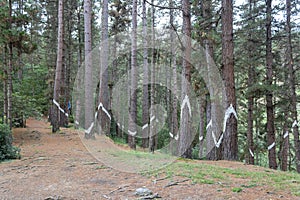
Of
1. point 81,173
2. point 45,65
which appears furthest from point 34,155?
point 45,65

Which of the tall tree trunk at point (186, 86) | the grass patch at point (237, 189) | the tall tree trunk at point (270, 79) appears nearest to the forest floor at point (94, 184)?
the grass patch at point (237, 189)

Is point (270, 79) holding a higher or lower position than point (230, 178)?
higher

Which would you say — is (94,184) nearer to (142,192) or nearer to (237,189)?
(142,192)

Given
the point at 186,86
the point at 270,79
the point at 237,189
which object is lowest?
the point at 237,189

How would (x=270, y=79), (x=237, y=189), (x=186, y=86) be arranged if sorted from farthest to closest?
(x=270, y=79) < (x=186, y=86) < (x=237, y=189)

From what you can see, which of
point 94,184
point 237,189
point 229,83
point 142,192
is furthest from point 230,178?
point 229,83

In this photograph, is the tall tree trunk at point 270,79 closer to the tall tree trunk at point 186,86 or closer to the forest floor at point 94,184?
the tall tree trunk at point 186,86

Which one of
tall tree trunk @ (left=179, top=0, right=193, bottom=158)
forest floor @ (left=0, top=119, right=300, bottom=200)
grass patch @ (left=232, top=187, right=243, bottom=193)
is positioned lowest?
forest floor @ (left=0, top=119, right=300, bottom=200)

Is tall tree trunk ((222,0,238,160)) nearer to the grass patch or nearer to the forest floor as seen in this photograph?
the forest floor

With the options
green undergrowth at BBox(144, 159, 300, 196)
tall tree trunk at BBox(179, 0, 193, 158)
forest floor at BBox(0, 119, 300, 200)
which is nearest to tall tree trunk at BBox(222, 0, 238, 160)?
tall tree trunk at BBox(179, 0, 193, 158)

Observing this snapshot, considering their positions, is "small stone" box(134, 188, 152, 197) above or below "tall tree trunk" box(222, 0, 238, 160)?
below

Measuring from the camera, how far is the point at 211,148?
1177 centimetres

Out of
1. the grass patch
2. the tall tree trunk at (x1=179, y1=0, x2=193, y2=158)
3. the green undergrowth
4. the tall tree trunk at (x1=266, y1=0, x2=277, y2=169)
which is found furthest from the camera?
the tall tree trunk at (x1=266, y1=0, x2=277, y2=169)

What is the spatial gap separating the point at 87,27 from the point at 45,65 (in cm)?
898
